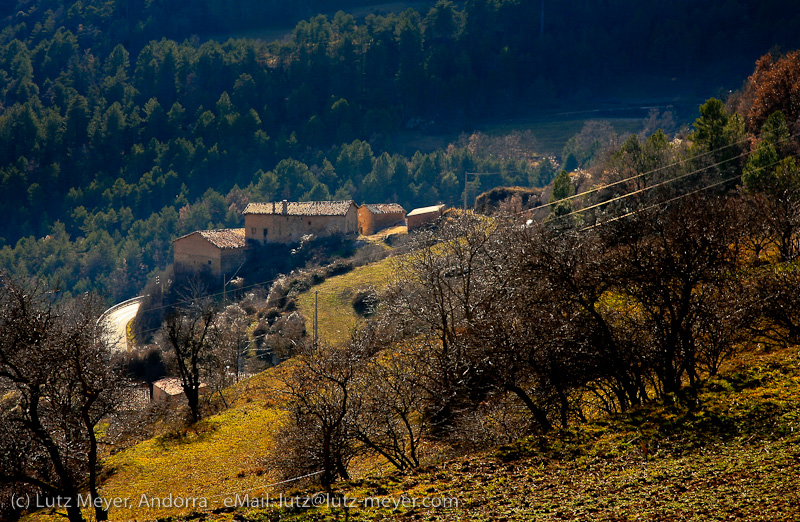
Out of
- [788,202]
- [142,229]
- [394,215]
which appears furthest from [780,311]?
[142,229]

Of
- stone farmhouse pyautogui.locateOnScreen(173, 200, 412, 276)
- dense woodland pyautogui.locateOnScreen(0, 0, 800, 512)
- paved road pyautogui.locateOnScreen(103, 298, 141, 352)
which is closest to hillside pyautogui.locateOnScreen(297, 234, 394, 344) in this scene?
dense woodland pyautogui.locateOnScreen(0, 0, 800, 512)

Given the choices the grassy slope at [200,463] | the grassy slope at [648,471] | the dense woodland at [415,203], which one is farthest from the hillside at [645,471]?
the grassy slope at [200,463]

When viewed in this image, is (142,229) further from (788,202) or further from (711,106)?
(788,202)

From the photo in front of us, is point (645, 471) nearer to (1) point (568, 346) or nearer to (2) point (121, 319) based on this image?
(1) point (568, 346)

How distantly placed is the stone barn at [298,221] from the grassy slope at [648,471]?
59888 mm

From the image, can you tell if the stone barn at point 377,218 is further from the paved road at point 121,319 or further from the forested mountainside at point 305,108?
the forested mountainside at point 305,108

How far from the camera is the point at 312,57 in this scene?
6284 inches

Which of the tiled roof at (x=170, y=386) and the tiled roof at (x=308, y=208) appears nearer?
the tiled roof at (x=170, y=386)

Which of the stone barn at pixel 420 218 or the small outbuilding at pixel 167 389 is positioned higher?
the stone barn at pixel 420 218

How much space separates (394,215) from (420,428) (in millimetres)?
62118

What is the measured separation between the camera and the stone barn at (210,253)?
2963 inches

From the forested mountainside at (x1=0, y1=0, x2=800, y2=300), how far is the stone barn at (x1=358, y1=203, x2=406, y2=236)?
31212 millimetres

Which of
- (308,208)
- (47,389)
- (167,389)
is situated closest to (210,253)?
(308,208)

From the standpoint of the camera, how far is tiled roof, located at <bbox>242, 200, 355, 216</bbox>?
2926 inches
